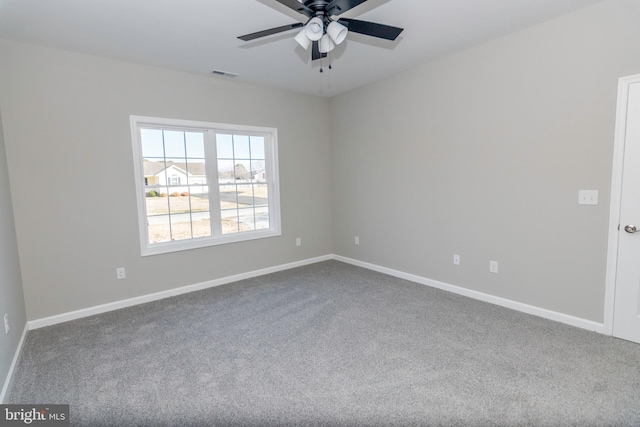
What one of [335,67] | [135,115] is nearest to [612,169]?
[335,67]

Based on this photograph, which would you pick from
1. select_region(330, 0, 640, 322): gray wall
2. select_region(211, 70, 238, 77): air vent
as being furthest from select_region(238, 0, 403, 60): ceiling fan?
select_region(211, 70, 238, 77): air vent

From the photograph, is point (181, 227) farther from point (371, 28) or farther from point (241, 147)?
point (371, 28)

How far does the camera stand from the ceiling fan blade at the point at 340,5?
5.93 ft

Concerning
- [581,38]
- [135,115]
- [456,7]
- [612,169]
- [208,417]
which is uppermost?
[456,7]

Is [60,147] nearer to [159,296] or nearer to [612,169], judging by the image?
[159,296]

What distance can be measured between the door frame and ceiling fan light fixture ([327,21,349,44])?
2.21 meters

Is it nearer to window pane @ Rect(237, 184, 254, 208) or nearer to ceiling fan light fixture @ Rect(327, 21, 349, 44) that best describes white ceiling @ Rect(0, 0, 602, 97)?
ceiling fan light fixture @ Rect(327, 21, 349, 44)

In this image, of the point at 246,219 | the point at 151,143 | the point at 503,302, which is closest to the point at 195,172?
the point at 151,143

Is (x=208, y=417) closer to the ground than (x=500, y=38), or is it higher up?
closer to the ground

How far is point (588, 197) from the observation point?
8.75 ft

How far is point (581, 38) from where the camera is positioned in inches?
102

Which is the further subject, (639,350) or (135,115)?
(135,115)

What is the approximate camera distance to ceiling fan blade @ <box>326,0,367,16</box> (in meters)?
1.81

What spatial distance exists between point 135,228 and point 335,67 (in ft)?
9.71
